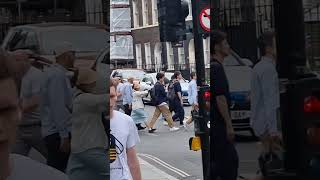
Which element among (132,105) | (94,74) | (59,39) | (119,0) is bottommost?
(132,105)

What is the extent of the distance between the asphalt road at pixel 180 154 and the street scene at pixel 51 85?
45 centimetres

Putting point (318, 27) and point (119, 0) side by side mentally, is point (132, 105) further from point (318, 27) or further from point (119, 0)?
point (318, 27)

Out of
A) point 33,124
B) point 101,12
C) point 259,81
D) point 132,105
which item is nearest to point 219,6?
point 259,81

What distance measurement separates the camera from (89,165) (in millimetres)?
1741

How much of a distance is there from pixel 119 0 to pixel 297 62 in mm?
957

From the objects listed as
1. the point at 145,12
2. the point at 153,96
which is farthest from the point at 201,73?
the point at 153,96

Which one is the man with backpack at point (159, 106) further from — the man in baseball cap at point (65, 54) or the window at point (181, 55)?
the man in baseball cap at point (65, 54)

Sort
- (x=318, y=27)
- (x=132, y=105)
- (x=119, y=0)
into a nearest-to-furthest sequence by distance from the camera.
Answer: (x=318, y=27) → (x=119, y=0) → (x=132, y=105)

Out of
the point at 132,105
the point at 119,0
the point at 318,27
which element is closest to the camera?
the point at 318,27

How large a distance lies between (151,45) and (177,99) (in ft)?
5.82

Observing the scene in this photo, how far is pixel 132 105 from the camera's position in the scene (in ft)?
12.1

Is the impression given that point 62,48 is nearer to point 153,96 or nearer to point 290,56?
point 290,56

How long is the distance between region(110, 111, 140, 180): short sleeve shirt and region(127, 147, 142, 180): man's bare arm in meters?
0.02

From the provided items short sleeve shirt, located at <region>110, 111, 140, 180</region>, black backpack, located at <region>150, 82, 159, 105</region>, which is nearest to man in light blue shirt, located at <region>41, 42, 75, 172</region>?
short sleeve shirt, located at <region>110, 111, 140, 180</region>
